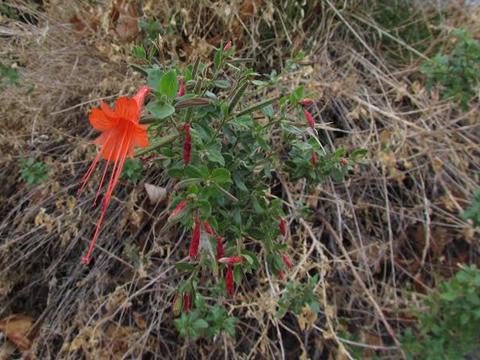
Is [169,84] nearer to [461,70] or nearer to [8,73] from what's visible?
[8,73]

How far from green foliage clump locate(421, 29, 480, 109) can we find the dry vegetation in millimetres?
64

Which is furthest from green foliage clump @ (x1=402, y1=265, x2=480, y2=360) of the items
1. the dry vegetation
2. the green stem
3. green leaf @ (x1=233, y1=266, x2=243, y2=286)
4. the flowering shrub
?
Result: the green stem

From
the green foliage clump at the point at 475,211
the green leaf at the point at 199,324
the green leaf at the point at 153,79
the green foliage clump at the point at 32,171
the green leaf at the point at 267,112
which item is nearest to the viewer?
the green leaf at the point at 153,79

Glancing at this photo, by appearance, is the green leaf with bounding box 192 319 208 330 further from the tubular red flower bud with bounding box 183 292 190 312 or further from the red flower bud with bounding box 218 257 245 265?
the red flower bud with bounding box 218 257 245 265

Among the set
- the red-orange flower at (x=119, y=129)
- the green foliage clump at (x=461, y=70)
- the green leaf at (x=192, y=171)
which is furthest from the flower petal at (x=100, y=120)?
the green foliage clump at (x=461, y=70)

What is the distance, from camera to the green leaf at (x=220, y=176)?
0.70 metres

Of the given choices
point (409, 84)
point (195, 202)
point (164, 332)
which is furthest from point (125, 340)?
point (409, 84)

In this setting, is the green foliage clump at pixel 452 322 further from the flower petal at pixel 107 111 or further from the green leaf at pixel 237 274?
the flower petal at pixel 107 111

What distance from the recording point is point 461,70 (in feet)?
4.93

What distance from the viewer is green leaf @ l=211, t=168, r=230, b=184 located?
70cm

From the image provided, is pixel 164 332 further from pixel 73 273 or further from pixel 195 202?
pixel 195 202

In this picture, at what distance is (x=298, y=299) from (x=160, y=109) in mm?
762

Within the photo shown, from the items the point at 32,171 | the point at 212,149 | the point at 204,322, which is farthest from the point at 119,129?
the point at 32,171

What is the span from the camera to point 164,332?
144cm
